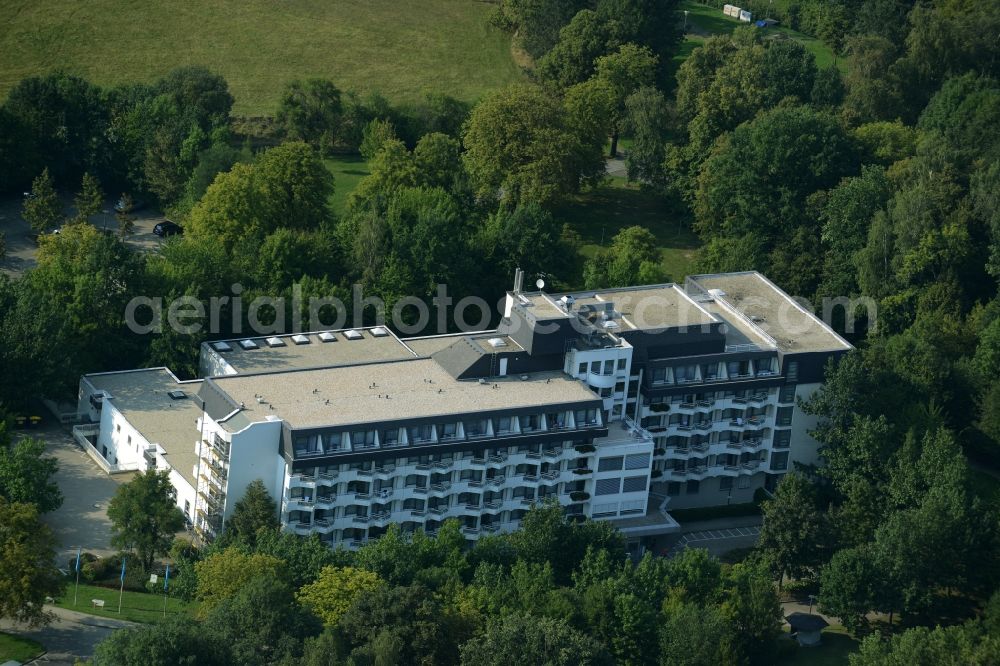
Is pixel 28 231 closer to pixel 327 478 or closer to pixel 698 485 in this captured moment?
pixel 327 478

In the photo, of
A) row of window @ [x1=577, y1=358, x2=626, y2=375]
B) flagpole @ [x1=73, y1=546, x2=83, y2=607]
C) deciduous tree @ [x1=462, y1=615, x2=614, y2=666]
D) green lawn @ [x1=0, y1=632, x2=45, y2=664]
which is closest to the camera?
deciduous tree @ [x1=462, y1=615, x2=614, y2=666]

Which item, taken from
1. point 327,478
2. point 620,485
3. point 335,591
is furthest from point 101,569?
point 620,485

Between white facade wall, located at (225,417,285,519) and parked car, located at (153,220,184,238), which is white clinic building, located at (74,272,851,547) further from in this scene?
parked car, located at (153,220,184,238)

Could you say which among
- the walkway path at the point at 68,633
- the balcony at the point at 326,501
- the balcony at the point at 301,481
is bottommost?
the walkway path at the point at 68,633

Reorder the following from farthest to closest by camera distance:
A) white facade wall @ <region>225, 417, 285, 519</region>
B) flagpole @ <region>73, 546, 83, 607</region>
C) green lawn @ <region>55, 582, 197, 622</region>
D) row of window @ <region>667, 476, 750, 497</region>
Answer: row of window @ <region>667, 476, 750, 497</region>, white facade wall @ <region>225, 417, 285, 519</region>, flagpole @ <region>73, 546, 83, 607</region>, green lawn @ <region>55, 582, 197, 622</region>

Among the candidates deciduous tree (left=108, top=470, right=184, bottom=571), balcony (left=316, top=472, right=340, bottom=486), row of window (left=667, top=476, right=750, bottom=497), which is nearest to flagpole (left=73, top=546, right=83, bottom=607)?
deciduous tree (left=108, top=470, right=184, bottom=571)

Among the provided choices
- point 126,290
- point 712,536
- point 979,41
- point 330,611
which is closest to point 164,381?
point 126,290

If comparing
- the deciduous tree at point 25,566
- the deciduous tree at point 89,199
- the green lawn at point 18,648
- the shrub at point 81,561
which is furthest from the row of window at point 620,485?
the deciduous tree at point 89,199

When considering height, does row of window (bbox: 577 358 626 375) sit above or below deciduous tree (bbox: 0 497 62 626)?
above

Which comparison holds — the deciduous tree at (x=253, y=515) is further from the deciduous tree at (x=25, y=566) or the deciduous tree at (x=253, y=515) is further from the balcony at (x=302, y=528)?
the deciduous tree at (x=25, y=566)
